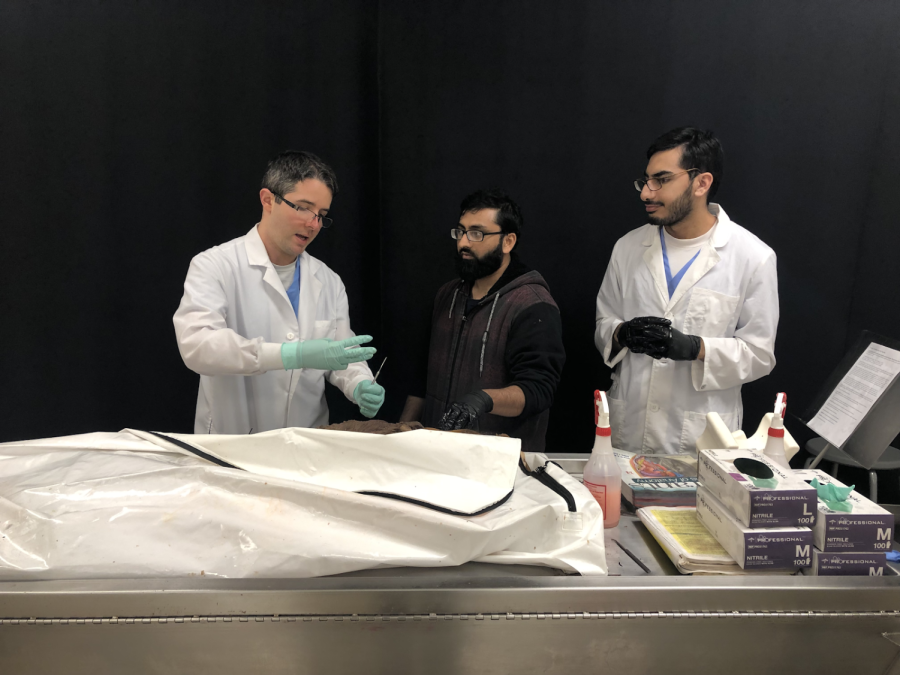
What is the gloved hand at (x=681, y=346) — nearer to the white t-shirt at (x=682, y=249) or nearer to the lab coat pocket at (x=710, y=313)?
the lab coat pocket at (x=710, y=313)

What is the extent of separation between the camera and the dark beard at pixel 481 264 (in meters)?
2.05

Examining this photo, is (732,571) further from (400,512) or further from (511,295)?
(511,295)

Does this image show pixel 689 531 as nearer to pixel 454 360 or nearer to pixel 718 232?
pixel 454 360

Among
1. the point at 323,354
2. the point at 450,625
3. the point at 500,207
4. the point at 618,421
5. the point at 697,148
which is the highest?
the point at 697,148

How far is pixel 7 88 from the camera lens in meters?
1.51

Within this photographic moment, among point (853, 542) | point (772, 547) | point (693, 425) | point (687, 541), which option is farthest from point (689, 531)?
point (693, 425)

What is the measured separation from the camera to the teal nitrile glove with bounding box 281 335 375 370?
1.70 metres

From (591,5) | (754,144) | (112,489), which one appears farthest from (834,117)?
(112,489)

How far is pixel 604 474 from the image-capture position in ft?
3.65

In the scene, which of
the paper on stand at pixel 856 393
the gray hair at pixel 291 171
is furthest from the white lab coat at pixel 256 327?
the paper on stand at pixel 856 393

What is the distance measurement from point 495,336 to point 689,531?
103cm

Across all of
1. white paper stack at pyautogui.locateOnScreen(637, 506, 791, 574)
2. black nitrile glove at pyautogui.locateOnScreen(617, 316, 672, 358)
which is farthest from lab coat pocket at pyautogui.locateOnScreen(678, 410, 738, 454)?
white paper stack at pyautogui.locateOnScreen(637, 506, 791, 574)

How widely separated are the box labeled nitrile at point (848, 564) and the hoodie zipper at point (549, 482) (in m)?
0.42

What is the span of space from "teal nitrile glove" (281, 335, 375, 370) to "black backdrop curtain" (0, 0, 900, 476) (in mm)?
592
